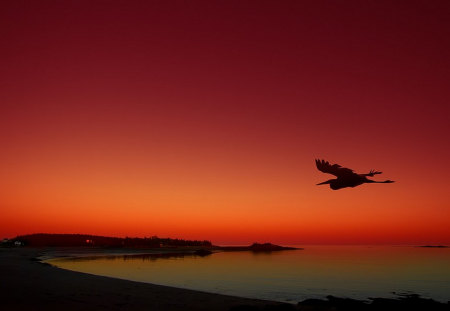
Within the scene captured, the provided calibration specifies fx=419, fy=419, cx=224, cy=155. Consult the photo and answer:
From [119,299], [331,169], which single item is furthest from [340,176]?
[119,299]

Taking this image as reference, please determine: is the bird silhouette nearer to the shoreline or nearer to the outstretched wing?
the outstretched wing

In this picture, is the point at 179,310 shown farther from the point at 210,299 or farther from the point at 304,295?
the point at 304,295

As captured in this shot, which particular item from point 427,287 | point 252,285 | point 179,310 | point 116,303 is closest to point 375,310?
point 179,310

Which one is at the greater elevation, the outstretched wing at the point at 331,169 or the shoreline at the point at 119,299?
the outstretched wing at the point at 331,169

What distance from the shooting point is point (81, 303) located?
48.6 ft

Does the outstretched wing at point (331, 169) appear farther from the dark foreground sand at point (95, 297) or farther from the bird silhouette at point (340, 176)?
the dark foreground sand at point (95, 297)

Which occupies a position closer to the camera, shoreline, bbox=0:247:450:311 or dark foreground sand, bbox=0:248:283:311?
dark foreground sand, bbox=0:248:283:311

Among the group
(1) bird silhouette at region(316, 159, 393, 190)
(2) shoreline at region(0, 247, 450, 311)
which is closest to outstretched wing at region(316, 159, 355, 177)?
(1) bird silhouette at region(316, 159, 393, 190)

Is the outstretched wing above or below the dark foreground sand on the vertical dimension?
above

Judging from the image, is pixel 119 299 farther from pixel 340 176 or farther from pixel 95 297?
pixel 340 176

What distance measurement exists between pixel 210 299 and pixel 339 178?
326 inches

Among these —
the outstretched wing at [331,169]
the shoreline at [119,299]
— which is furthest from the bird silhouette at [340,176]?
the shoreline at [119,299]

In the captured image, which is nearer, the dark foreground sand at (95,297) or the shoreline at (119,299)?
the dark foreground sand at (95,297)

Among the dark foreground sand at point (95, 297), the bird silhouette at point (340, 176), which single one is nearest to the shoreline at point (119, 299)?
the dark foreground sand at point (95, 297)
